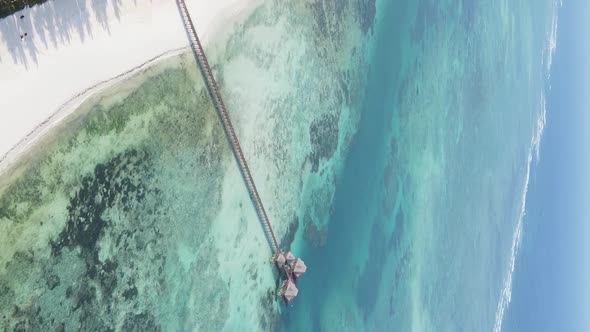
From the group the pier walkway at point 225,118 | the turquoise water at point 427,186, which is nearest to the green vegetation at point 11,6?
the pier walkway at point 225,118

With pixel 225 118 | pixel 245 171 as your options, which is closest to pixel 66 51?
pixel 225 118

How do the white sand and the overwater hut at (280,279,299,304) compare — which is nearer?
the white sand

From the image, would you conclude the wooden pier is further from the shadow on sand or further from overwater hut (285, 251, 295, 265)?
the shadow on sand

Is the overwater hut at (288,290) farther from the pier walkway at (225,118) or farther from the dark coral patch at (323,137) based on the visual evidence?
the dark coral patch at (323,137)

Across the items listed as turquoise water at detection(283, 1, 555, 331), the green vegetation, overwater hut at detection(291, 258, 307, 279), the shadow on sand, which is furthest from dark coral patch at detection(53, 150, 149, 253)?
turquoise water at detection(283, 1, 555, 331)

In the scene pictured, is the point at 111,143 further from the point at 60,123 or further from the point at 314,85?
the point at 314,85

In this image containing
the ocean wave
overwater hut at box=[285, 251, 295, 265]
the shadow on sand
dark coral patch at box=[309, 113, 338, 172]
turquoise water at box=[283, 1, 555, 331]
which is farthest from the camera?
the ocean wave

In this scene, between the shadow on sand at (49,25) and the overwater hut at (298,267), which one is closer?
the shadow on sand at (49,25)
